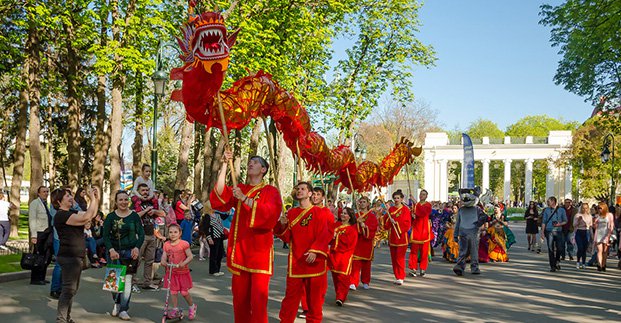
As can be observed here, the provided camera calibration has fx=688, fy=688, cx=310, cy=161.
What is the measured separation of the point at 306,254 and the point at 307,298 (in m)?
0.62

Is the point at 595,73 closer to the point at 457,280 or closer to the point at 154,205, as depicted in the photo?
the point at 457,280

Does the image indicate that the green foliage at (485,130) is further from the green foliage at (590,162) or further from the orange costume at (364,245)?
the orange costume at (364,245)

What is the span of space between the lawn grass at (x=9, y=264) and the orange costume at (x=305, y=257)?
7.66 meters

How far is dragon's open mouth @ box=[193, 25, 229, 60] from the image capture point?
22.5 ft

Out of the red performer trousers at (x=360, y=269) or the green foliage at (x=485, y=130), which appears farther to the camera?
the green foliage at (x=485, y=130)

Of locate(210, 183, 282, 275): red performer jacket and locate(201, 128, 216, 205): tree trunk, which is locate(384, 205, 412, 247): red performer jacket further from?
locate(201, 128, 216, 205): tree trunk

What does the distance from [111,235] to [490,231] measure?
1356 cm

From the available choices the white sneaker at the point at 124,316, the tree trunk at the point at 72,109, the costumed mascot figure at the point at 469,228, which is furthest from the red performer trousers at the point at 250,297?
the tree trunk at the point at 72,109

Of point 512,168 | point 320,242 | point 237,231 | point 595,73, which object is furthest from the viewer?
point 512,168

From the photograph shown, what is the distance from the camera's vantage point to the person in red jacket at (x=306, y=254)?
8.24 metres

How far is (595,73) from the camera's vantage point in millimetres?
23844

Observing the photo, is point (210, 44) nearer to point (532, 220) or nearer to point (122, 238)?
point (122, 238)

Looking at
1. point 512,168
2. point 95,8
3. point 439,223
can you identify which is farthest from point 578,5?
point 512,168

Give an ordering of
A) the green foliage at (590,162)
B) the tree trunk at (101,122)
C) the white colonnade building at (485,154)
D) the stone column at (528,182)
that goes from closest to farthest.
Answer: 1. the tree trunk at (101,122)
2. the green foliage at (590,162)
3. the stone column at (528,182)
4. the white colonnade building at (485,154)
